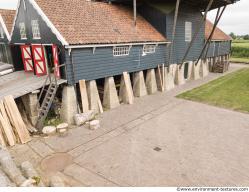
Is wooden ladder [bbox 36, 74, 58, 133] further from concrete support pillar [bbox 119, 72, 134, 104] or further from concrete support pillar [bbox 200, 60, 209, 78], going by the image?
concrete support pillar [bbox 200, 60, 209, 78]

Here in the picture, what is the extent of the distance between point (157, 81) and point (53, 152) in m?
12.2

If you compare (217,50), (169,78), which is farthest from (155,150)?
(217,50)

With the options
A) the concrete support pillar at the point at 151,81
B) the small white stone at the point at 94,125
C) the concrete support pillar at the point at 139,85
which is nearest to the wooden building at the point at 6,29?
the concrete support pillar at the point at 139,85

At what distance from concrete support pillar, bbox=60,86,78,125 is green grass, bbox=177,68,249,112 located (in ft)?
29.9

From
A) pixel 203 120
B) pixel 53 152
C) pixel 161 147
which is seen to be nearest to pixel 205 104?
pixel 203 120

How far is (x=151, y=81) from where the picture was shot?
1884 centimetres

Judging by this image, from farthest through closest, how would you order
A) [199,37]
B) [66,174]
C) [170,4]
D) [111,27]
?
[199,37] → [170,4] → [111,27] → [66,174]

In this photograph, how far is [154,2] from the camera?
63.1 feet

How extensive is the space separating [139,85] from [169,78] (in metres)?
4.04

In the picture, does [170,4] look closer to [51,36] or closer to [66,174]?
[51,36]

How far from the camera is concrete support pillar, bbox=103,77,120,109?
15.2 metres

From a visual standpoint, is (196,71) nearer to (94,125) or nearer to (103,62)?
(103,62)

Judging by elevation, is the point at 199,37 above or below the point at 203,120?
above

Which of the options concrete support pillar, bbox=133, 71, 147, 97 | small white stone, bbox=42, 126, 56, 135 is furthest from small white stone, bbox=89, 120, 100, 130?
concrete support pillar, bbox=133, 71, 147, 97
